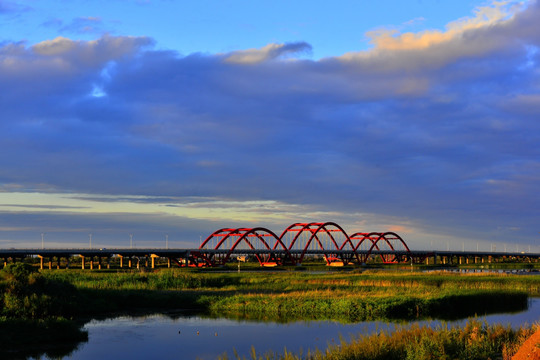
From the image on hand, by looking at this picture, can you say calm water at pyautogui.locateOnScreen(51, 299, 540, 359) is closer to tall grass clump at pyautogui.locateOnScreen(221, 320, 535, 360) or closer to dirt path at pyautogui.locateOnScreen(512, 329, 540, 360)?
tall grass clump at pyautogui.locateOnScreen(221, 320, 535, 360)

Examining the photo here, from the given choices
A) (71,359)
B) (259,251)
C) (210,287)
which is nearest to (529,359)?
(71,359)

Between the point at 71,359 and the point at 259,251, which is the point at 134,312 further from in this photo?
the point at 259,251

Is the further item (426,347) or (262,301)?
(262,301)

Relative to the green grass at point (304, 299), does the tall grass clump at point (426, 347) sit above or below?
above

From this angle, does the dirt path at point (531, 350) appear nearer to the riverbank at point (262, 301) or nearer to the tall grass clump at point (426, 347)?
the tall grass clump at point (426, 347)

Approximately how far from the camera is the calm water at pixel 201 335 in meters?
27.2

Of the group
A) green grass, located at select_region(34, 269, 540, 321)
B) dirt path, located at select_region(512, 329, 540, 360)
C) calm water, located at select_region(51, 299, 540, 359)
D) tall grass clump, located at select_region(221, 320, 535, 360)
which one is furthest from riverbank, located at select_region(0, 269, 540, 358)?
dirt path, located at select_region(512, 329, 540, 360)

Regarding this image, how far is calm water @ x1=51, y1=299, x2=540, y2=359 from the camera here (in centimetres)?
2717

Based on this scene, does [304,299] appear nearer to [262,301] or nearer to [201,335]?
[262,301]

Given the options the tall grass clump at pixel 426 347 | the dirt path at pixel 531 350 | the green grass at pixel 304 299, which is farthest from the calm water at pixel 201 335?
the dirt path at pixel 531 350

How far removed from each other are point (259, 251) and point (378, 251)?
2122 inches

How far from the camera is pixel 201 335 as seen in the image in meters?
31.4

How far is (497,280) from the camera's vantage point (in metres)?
62.6

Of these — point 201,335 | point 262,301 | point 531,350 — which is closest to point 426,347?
point 531,350
